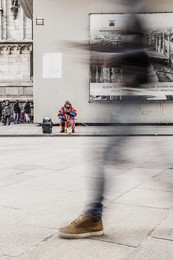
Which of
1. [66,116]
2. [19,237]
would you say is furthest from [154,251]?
[66,116]

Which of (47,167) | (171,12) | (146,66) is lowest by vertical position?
(47,167)

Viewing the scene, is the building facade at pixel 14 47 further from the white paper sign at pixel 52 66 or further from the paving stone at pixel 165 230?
the paving stone at pixel 165 230

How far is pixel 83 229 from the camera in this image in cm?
285

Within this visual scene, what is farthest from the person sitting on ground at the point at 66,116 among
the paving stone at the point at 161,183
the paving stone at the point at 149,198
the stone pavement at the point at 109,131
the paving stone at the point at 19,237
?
the paving stone at the point at 19,237

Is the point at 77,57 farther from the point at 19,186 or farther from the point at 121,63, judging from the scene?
the point at 19,186

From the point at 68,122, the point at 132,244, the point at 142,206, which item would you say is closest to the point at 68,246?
the point at 132,244

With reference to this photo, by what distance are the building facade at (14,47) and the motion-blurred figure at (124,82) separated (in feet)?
99.8

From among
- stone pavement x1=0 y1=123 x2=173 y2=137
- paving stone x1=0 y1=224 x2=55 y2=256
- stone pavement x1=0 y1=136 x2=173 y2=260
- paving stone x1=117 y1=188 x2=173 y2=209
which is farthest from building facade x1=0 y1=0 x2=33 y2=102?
paving stone x1=0 y1=224 x2=55 y2=256

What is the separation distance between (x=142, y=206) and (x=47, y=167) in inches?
120

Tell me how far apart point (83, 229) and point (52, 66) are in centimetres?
1724

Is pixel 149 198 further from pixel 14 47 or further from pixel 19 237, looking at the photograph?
pixel 14 47

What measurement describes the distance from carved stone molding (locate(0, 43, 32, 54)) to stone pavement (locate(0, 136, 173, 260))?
97.9ft

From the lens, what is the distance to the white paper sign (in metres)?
19.4

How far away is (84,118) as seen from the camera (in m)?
19.4
